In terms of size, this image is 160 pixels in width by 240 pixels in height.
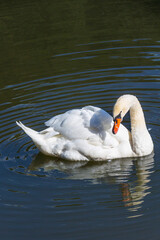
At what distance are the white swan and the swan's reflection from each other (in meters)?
0.15

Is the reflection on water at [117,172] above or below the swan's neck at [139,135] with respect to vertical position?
below

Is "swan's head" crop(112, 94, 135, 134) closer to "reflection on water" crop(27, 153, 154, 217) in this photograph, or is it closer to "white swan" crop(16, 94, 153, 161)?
"white swan" crop(16, 94, 153, 161)

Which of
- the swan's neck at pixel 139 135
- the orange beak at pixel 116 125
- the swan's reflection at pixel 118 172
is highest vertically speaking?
the orange beak at pixel 116 125

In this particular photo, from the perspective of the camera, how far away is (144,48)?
574 inches

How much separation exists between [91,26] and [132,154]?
9.30 metres

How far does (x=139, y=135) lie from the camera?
9.00 meters

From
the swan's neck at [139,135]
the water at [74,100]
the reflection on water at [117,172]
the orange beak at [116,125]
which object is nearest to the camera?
the water at [74,100]

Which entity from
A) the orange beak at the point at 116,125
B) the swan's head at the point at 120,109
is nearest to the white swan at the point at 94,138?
the swan's head at the point at 120,109

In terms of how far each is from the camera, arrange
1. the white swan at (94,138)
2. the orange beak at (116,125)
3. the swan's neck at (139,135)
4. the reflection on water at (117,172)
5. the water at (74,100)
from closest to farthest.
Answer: the water at (74,100) → the reflection on water at (117,172) → the orange beak at (116,125) → the white swan at (94,138) → the swan's neck at (139,135)

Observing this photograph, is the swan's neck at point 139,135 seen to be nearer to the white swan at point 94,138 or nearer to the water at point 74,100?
the white swan at point 94,138

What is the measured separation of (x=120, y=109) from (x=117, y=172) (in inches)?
44.4

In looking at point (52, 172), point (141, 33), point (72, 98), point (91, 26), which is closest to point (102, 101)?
point (72, 98)

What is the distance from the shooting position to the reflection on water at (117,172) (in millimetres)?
7766

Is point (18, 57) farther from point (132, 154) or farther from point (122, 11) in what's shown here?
point (132, 154)
